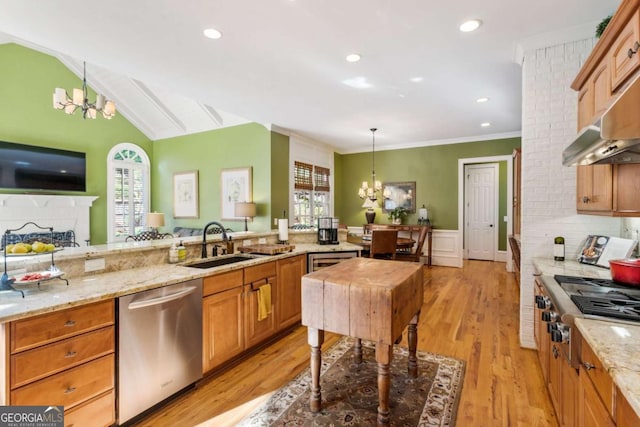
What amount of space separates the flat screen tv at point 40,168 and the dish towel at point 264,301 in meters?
5.65

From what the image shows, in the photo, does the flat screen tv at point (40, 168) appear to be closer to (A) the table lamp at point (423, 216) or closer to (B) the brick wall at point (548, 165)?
(A) the table lamp at point (423, 216)

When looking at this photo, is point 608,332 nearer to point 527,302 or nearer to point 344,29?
point 527,302

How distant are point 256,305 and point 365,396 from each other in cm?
123

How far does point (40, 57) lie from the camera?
5684 millimetres

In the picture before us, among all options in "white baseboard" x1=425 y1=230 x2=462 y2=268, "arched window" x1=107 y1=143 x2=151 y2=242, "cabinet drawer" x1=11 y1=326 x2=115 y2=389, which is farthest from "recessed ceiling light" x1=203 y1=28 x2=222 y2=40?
"white baseboard" x1=425 y1=230 x2=462 y2=268

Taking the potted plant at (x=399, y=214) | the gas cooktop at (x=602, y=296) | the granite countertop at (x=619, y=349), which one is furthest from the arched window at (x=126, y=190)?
the granite countertop at (x=619, y=349)

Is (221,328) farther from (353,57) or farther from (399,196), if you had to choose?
(399,196)

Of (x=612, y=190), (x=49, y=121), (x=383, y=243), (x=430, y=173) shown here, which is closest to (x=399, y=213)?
(x=430, y=173)

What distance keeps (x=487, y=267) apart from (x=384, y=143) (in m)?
3.60

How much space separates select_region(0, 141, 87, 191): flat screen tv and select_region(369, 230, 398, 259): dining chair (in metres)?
6.11

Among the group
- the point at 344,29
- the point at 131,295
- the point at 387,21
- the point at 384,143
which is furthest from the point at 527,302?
the point at 384,143

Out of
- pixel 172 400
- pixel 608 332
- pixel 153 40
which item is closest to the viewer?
pixel 608 332

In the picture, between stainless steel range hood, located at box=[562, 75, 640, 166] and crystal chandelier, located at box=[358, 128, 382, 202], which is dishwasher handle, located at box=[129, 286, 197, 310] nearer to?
stainless steel range hood, located at box=[562, 75, 640, 166]

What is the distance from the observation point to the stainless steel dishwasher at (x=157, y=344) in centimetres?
187
